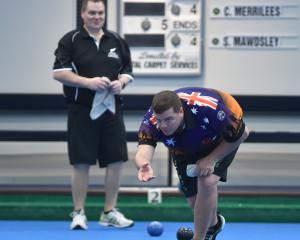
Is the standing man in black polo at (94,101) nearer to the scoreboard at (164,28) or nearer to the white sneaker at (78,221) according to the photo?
the white sneaker at (78,221)

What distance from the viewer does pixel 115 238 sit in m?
5.27

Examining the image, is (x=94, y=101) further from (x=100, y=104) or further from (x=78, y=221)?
(x=78, y=221)

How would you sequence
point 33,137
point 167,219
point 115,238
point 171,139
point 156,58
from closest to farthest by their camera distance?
point 171,139 → point 115,238 → point 167,219 → point 33,137 → point 156,58

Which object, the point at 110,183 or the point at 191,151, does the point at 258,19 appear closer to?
the point at 110,183

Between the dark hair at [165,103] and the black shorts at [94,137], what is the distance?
1.60 metres

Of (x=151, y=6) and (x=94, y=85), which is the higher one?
(x=151, y=6)

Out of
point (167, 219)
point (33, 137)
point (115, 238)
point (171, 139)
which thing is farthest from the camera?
point (33, 137)

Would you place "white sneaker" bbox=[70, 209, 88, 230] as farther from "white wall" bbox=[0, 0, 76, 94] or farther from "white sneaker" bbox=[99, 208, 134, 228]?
"white wall" bbox=[0, 0, 76, 94]

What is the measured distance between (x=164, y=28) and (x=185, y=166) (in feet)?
8.40

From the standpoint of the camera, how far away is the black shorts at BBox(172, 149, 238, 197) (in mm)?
4500

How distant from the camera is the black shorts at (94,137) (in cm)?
553

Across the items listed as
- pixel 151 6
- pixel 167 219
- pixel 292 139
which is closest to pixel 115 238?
pixel 167 219

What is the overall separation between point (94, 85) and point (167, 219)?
1288 millimetres

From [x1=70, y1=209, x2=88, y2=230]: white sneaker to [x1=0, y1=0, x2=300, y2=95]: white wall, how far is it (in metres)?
1.69
